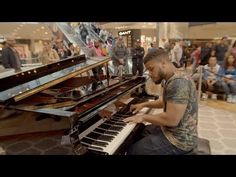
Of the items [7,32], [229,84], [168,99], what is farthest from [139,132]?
[7,32]

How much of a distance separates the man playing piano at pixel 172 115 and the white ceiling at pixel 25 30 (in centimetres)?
972

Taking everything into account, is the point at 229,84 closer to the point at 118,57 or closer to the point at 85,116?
the point at 118,57

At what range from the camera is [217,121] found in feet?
15.6

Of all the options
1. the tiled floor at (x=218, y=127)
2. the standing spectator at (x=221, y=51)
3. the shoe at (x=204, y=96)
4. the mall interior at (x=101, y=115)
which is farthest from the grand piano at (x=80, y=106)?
the standing spectator at (x=221, y=51)

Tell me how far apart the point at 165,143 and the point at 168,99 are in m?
0.40

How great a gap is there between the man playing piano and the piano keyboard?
0.21 metres

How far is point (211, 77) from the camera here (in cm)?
618

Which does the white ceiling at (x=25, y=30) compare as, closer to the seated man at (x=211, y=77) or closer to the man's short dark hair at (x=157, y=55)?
the seated man at (x=211, y=77)

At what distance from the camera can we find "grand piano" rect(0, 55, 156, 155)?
1.68 m

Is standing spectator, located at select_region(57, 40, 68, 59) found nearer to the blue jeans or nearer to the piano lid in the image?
the piano lid

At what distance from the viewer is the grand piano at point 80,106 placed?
66.3 inches

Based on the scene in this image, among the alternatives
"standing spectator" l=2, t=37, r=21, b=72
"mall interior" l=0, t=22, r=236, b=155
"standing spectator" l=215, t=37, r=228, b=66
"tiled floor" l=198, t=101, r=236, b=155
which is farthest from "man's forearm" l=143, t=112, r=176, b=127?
"standing spectator" l=215, t=37, r=228, b=66

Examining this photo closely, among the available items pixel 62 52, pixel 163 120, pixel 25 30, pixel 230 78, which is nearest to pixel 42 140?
pixel 163 120
